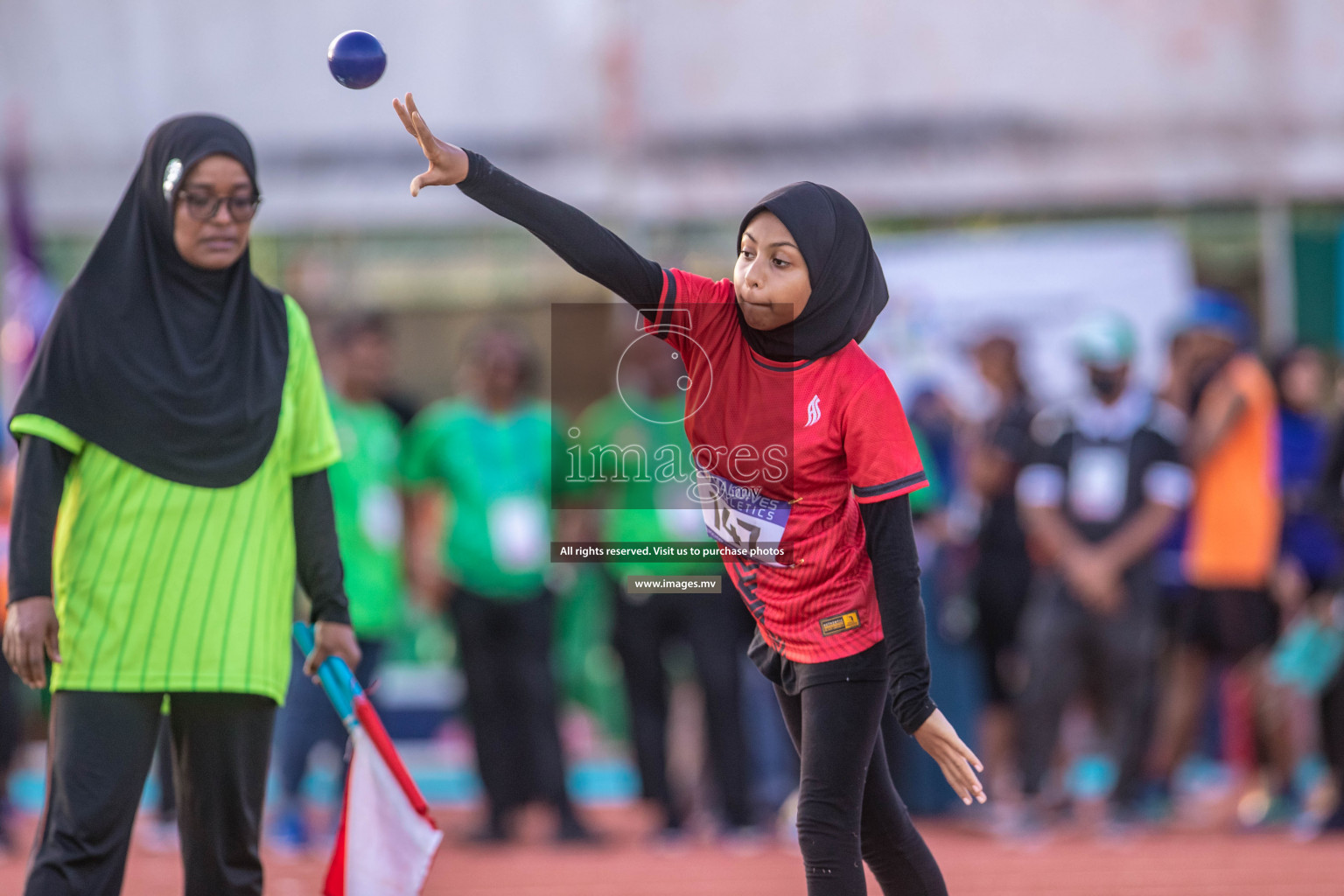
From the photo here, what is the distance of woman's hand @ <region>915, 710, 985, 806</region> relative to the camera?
11.1ft

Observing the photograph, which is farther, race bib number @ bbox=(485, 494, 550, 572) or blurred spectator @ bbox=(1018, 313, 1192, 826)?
blurred spectator @ bbox=(1018, 313, 1192, 826)

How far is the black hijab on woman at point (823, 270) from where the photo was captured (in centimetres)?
352

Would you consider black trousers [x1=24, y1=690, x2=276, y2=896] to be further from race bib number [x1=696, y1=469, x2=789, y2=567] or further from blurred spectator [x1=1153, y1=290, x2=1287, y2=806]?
blurred spectator [x1=1153, y1=290, x2=1287, y2=806]

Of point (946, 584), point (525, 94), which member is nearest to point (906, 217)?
point (525, 94)

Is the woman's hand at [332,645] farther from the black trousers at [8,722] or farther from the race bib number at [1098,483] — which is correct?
the race bib number at [1098,483]

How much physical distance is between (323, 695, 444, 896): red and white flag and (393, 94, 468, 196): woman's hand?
4.43 feet

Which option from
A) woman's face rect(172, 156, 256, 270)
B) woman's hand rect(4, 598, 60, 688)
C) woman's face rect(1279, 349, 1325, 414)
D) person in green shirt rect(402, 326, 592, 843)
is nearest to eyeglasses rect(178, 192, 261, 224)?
woman's face rect(172, 156, 256, 270)

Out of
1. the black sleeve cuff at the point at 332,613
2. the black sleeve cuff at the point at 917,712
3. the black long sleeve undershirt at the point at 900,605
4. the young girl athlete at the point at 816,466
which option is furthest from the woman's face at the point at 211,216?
the black sleeve cuff at the point at 917,712

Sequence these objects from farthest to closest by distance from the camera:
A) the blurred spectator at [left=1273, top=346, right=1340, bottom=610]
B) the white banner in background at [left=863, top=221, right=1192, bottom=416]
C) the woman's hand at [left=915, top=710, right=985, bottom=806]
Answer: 1. the white banner in background at [left=863, top=221, right=1192, bottom=416]
2. the blurred spectator at [left=1273, top=346, right=1340, bottom=610]
3. the woman's hand at [left=915, top=710, right=985, bottom=806]

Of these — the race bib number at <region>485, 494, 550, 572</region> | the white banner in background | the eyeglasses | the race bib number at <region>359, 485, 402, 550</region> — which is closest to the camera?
the eyeglasses

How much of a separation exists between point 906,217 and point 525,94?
2.89 metres

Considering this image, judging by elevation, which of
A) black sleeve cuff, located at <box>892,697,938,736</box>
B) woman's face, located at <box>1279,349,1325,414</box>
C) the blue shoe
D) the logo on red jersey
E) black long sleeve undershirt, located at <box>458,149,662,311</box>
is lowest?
the blue shoe

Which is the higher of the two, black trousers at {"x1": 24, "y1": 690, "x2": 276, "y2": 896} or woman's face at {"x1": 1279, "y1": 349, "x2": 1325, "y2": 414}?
woman's face at {"x1": 1279, "y1": 349, "x2": 1325, "y2": 414}

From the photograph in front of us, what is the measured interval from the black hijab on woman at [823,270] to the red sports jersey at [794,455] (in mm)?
48
